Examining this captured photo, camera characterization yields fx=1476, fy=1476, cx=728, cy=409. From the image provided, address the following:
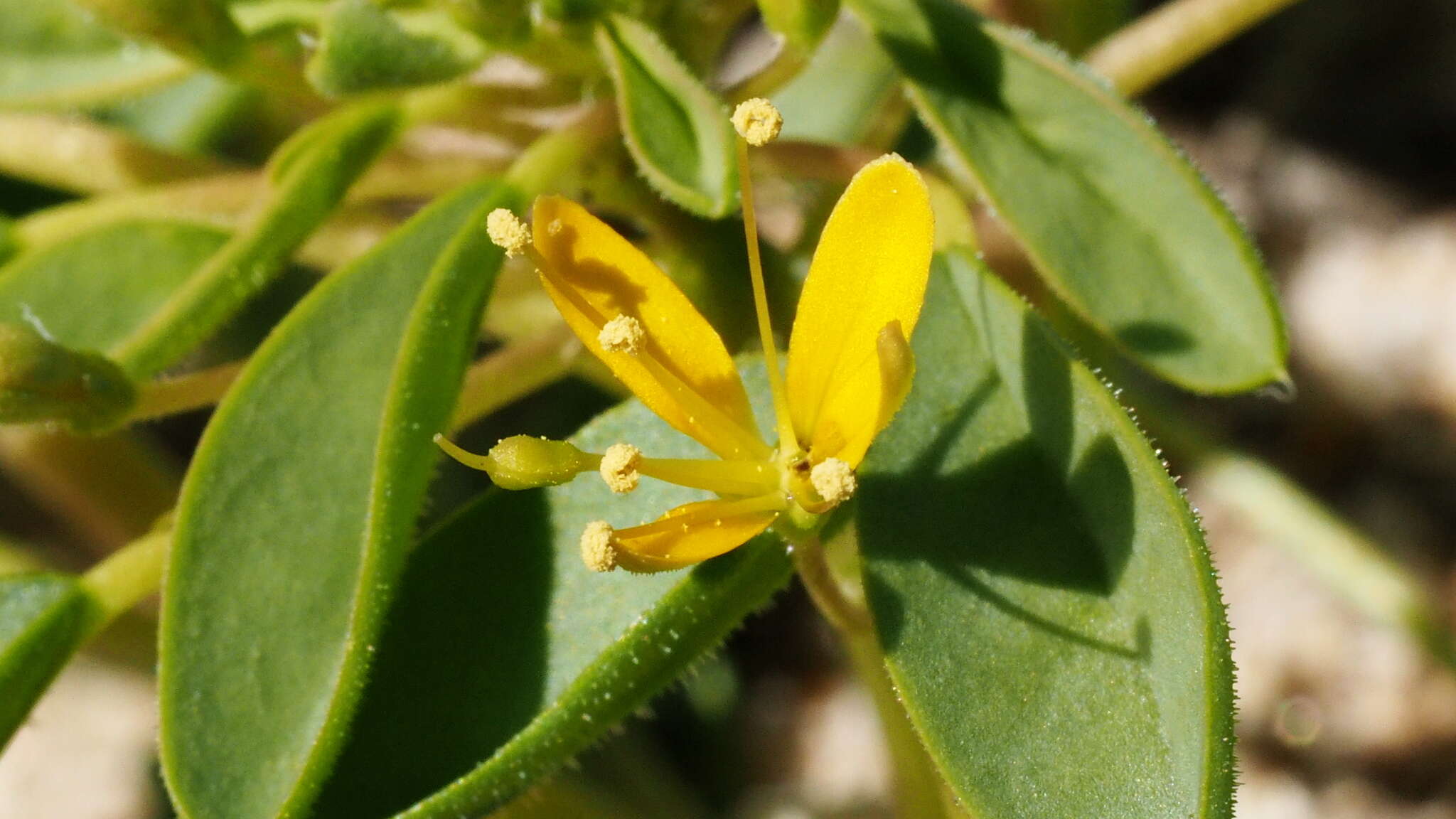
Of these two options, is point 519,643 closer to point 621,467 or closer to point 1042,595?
point 621,467

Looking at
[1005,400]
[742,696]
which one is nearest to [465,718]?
[1005,400]

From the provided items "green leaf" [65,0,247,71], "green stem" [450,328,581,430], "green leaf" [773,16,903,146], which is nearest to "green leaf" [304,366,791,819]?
"green stem" [450,328,581,430]

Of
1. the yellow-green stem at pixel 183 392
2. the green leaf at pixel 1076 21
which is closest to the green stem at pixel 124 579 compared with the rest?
the yellow-green stem at pixel 183 392

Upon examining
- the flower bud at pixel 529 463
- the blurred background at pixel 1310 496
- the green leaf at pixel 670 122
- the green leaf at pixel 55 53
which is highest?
the green leaf at pixel 55 53

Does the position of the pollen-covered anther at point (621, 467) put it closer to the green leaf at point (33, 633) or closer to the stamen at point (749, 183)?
the stamen at point (749, 183)

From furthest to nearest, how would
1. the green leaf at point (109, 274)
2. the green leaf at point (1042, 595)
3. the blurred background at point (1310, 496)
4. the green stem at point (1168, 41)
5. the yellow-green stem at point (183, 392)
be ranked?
the blurred background at point (1310, 496) → the green stem at point (1168, 41) → the green leaf at point (109, 274) → the yellow-green stem at point (183, 392) → the green leaf at point (1042, 595)

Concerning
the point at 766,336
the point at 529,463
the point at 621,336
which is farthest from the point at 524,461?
the point at 766,336
